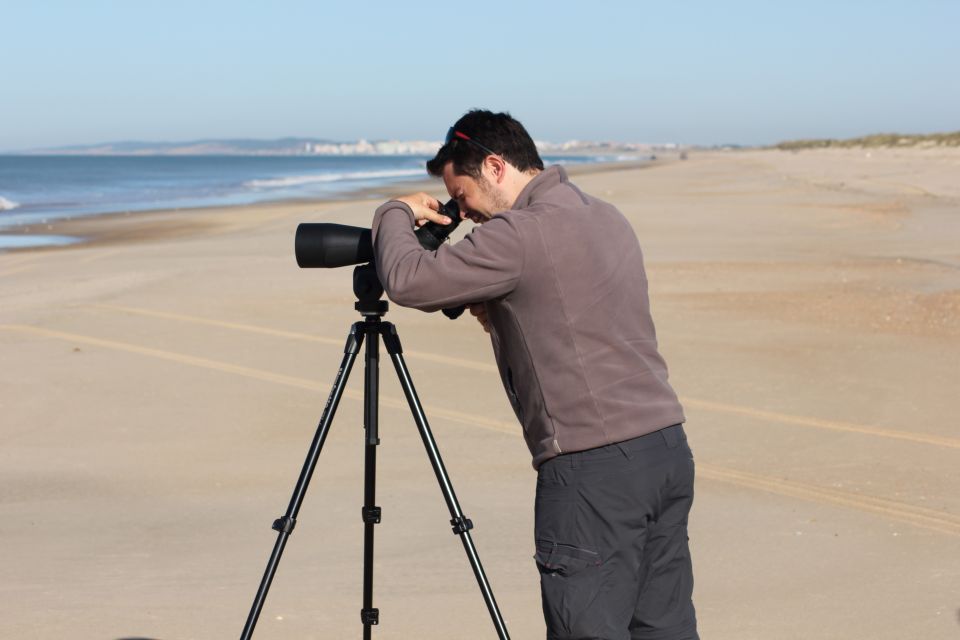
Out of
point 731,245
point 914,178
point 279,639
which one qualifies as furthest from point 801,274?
point 914,178

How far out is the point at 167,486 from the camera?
5.03 m

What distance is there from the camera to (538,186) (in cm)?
229

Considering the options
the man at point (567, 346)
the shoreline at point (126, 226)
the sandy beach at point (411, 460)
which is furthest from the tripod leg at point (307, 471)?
the shoreline at point (126, 226)

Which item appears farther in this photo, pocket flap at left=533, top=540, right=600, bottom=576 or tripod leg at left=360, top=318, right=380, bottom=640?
tripod leg at left=360, top=318, right=380, bottom=640

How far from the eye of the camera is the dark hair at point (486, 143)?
2.30 m

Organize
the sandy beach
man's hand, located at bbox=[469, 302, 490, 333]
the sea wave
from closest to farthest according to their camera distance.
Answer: man's hand, located at bbox=[469, 302, 490, 333]
the sandy beach
the sea wave

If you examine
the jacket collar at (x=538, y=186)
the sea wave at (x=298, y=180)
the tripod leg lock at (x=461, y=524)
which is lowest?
the sea wave at (x=298, y=180)

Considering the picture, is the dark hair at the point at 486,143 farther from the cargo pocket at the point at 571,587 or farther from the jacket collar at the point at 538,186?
the cargo pocket at the point at 571,587

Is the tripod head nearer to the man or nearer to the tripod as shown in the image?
the tripod

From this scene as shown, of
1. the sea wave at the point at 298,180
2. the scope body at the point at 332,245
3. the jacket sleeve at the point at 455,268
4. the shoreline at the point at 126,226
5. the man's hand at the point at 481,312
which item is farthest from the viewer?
the sea wave at the point at 298,180

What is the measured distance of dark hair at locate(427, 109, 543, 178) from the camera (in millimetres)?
2299

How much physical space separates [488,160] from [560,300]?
1.07 feet

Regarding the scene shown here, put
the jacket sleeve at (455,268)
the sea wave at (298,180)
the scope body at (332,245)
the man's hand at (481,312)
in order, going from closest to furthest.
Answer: the jacket sleeve at (455,268), the man's hand at (481,312), the scope body at (332,245), the sea wave at (298,180)

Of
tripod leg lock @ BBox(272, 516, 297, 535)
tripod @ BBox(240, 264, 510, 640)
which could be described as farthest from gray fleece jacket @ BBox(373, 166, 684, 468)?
tripod leg lock @ BBox(272, 516, 297, 535)
